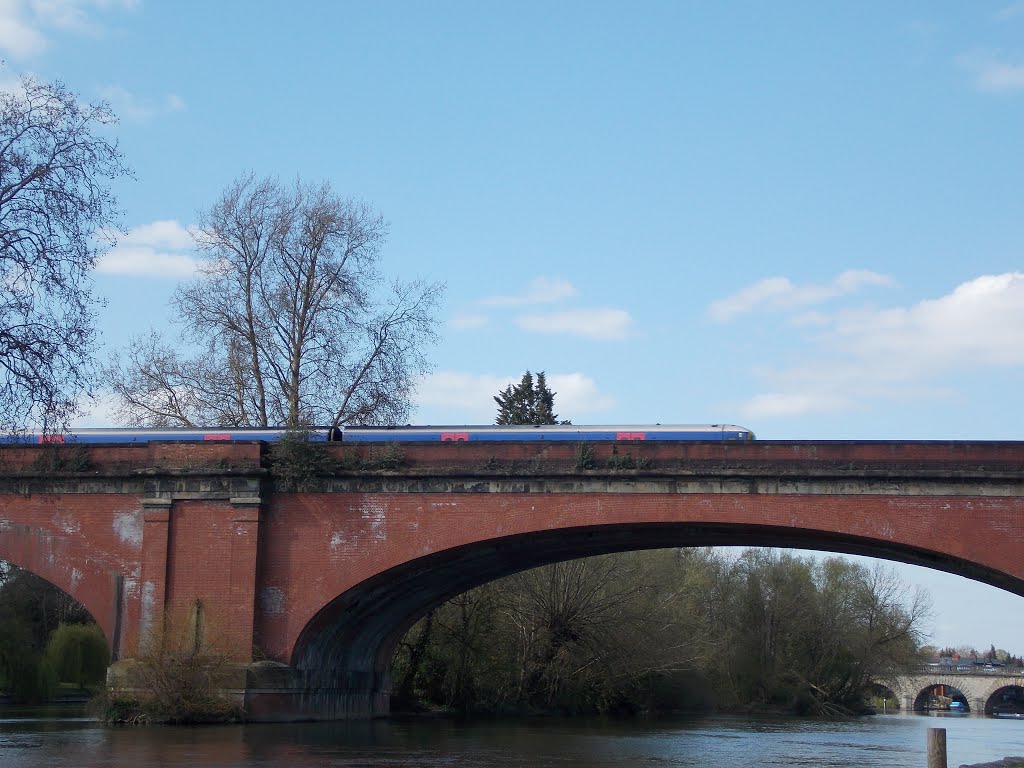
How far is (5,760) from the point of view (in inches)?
765

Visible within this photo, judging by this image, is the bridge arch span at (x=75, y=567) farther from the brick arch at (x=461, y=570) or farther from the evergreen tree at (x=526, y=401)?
the evergreen tree at (x=526, y=401)

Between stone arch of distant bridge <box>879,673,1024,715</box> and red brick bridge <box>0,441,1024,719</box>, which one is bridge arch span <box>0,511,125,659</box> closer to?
red brick bridge <box>0,441,1024,719</box>

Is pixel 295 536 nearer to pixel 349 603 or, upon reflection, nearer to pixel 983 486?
pixel 349 603

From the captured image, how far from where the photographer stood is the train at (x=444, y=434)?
29.9 m

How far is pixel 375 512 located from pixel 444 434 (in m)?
3.51

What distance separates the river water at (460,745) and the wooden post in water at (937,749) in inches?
285

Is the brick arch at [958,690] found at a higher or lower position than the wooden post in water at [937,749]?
lower

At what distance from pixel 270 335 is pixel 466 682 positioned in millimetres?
13392

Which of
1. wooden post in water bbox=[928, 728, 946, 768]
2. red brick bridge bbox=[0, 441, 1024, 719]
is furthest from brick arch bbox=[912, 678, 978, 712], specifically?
wooden post in water bbox=[928, 728, 946, 768]

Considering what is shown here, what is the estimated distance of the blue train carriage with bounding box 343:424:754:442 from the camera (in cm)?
2981

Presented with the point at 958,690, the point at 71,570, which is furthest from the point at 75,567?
the point at 958,690

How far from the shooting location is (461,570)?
3247 cm

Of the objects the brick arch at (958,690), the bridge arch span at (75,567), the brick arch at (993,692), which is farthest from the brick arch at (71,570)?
the brick arch at (993,692)

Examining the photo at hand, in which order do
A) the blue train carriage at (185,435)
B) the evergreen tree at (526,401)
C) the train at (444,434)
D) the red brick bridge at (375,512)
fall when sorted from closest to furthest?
the red brick bridge at (375,512) < the train at (444,434) < the blue train carriage at (185,435) < the evergreen tree at (526,401)
